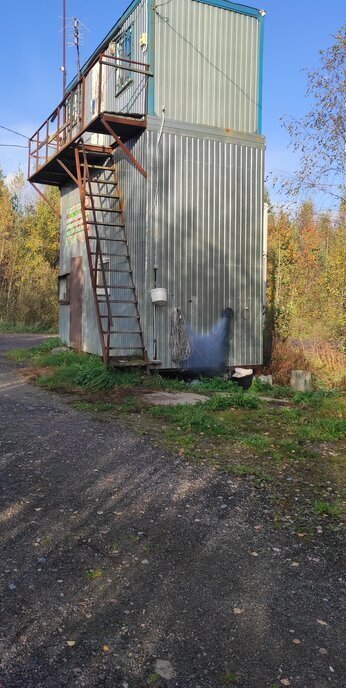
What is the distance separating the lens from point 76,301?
48.7 ft

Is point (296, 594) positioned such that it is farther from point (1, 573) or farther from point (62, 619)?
point (1, 573)

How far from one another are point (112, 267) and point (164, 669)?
10.3 meters

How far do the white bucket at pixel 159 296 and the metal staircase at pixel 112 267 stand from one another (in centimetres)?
58

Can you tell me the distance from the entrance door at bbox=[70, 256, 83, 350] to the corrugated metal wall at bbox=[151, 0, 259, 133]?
508 cm

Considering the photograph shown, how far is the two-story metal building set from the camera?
1081 centimetres

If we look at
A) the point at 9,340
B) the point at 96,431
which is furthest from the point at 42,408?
the point at 9,340

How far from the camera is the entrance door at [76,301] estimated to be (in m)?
14.4

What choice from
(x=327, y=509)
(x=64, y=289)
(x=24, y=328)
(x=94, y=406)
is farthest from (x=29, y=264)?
(x=327, y=509)

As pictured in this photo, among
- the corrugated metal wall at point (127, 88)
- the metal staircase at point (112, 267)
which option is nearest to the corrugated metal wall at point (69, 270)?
the metal staircase at point (112, 267)

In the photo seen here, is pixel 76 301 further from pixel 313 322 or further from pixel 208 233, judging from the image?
pixel 313 322

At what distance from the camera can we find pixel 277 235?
2370cm

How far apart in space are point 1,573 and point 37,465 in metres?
2.19

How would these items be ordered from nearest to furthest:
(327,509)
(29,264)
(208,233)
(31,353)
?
(327,509) → (208,233) → (31,353) → (29,264)

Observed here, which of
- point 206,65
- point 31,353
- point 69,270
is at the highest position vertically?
point 206,65
